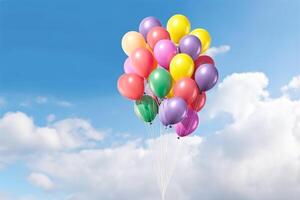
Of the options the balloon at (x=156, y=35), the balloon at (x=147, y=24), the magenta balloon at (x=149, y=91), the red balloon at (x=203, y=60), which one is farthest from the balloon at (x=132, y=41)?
the red balloon at (x=203, y=60)

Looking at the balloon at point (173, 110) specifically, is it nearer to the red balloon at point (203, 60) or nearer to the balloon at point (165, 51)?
the balloon at point (165, 51)

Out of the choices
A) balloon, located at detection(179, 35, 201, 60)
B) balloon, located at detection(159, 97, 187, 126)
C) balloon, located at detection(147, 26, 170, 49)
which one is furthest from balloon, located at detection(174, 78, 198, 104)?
balloon, located at detection(147, 26, 170, 49)

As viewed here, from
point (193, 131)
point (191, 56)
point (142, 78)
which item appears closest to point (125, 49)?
point (142, 78)

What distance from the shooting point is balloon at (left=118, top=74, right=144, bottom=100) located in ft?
Result: 45.4

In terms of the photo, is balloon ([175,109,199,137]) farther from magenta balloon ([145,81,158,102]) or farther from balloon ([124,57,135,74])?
balloon ([124,57,135,74])

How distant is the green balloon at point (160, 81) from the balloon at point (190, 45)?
2.44ft

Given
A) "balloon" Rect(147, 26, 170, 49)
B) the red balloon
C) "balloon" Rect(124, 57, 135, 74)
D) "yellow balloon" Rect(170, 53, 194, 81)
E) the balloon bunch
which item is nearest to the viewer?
"yellow balloon" Rect(170, 53, 194, 81)

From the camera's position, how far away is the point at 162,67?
1375 cm

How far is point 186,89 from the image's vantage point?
521 inches

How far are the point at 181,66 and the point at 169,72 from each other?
50cm

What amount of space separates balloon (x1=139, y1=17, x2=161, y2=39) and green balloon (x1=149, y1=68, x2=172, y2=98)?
1.38 metres

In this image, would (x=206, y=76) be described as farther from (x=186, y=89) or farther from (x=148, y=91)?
(x=148, y=91)

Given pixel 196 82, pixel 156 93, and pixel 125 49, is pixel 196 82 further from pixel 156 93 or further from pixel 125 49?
pixel 125 49

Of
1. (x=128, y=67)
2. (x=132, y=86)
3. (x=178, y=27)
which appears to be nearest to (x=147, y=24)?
(x=178, y=27)
